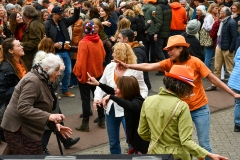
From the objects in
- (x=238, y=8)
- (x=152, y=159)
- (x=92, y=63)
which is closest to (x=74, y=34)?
(x=92, y=63)

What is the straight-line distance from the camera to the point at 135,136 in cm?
501

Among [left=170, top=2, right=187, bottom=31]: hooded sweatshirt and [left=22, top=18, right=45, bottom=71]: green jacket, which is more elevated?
[left=22, top=18, right=45, bottom=71]: green jacket

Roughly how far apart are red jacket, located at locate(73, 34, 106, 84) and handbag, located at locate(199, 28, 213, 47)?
3932mm

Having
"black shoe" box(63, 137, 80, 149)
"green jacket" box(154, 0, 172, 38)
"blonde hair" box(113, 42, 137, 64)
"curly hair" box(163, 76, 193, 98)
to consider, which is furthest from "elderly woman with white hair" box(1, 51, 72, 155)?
"green jacket" box(154, 0, 172, 38)

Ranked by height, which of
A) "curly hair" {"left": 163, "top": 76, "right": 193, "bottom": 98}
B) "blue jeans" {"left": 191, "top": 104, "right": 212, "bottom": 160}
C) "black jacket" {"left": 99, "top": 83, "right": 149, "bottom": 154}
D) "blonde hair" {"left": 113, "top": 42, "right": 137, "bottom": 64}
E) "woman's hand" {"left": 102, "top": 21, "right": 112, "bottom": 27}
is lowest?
"woman's hand" {"left": 102, "top": 21, "right": 112, "bottom": 27}

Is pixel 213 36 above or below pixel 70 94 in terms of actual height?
above

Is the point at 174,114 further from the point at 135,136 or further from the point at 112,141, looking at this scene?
the point at 112,141

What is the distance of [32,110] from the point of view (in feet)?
15.8

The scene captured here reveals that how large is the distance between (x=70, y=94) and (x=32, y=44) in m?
1.62

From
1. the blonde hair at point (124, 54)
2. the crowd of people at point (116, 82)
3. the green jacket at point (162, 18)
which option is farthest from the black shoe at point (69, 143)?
the green jacket at point (162, 18)

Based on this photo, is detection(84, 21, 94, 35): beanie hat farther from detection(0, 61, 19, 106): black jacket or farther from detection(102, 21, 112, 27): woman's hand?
detection(102, 21, 112, 27): woman's hand

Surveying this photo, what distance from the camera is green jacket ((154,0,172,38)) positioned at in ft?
38.4

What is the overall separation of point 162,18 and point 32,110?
7.46 meters

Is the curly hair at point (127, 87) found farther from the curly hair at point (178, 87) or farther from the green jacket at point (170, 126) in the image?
the curly hair at point (178, 87)
